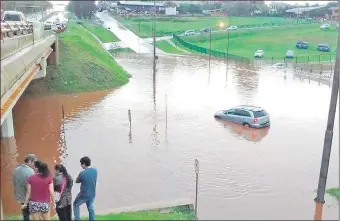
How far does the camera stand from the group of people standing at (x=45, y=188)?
7731 millimetres

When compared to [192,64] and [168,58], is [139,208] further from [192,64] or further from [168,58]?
[168,58]

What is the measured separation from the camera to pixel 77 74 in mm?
34656

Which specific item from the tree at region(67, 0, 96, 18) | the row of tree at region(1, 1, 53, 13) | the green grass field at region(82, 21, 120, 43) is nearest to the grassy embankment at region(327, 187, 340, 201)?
the row of tree at region(1, 1, 53, 13)

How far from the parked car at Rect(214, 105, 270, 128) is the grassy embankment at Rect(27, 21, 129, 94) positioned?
13.7 m

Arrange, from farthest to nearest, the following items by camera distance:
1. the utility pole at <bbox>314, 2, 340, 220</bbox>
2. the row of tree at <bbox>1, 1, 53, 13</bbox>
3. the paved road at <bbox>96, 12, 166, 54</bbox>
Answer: the paved road at <bbox>96, 12, 166, 54</bbox>
the row of tree at <bbox>1, 1, 53, 13</bbox>
the utility pole at <bbox>314, 2, 340, 220</bbox>

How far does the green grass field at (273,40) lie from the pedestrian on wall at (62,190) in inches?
2326

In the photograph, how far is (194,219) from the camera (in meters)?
11.4

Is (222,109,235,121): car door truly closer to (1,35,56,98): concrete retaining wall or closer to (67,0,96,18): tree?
(1,35,56,98): concrete retaining wall

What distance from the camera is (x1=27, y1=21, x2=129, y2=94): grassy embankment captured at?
1273 inches

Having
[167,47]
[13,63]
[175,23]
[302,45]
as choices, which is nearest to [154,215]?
[13,63]

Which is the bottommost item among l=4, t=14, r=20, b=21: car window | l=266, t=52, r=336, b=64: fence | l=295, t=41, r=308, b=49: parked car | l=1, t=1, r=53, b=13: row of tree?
l=266, t=52, r=336, b=64: fence

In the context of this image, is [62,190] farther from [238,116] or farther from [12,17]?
[12,17]

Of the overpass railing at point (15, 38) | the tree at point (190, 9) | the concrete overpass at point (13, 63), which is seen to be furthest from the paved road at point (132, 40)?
the concrete overpass at point (13, 63)

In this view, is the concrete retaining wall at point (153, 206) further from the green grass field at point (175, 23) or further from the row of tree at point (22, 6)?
the green grass field at point (175, 23)
